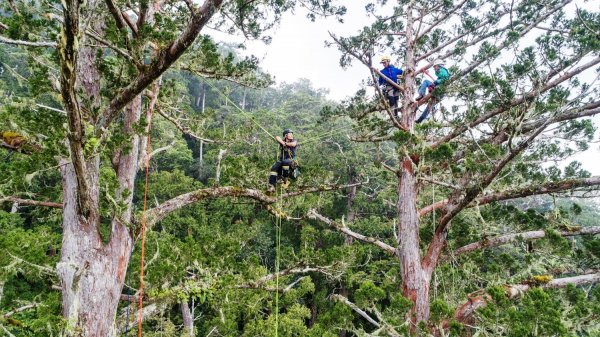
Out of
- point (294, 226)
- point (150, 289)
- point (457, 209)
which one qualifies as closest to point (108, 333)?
point (150, 289)

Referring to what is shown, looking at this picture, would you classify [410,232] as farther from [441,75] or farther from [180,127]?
[180,127]

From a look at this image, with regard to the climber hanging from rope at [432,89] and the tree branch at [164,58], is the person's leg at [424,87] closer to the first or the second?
the climber hanging from rope at [432,89]

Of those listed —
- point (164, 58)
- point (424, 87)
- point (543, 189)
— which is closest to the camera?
point (164, 58)

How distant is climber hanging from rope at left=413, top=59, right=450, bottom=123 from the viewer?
5164mm

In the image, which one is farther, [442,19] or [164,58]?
[442,19]

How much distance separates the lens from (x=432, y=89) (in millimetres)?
5656

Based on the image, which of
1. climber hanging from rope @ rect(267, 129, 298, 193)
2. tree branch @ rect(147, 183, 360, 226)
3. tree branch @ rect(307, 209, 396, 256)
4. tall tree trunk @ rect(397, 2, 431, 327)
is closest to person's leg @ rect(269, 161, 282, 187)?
climber hanging from rope @ rect(267, 129, 298, 193)

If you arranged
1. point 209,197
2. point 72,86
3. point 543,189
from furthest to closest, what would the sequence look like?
point 209,197 < point 543,189 < point 72,86

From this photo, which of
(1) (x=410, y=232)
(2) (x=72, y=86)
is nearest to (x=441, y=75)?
(1) (x=410, y=232)

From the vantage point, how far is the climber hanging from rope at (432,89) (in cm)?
516

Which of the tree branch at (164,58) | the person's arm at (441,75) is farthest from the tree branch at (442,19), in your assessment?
the tree branch at (164,58)

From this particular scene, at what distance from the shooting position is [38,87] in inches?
116

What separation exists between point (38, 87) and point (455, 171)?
A: 408 cm

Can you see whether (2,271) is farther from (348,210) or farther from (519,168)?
(348,210)
